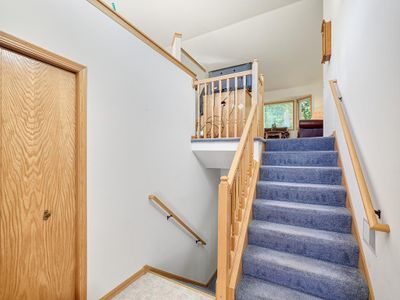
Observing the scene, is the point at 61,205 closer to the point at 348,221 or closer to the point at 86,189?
the point at 86,189

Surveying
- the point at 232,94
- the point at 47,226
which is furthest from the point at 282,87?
the point at 47,226

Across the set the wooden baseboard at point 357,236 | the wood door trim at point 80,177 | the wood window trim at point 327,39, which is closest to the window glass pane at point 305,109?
the wood window trim at point 327,39

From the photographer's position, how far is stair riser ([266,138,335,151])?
275 centimetres

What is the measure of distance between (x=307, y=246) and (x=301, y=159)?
1207mm

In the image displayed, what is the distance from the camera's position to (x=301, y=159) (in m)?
2.65

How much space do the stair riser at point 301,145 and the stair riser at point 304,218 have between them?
1184mm

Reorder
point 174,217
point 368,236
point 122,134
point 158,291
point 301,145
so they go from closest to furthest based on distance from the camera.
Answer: point 368,236
point 158,291
point 122,134
point 174,217
point 301,145

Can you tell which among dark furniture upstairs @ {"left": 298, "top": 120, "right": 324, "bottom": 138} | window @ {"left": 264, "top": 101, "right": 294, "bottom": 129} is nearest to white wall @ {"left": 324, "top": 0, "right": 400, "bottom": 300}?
dark furniture upstairs @ {"left": 298, "top": 120, "right": 324, "bottom": 138}

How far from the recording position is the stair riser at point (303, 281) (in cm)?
145

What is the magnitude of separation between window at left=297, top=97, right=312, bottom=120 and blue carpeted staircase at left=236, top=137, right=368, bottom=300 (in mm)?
5000

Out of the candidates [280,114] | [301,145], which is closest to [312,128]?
[301,145]

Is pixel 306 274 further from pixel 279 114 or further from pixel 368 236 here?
pixel 279 114

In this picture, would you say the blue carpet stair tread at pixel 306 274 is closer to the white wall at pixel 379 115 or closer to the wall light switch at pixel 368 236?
the white wall at pixel 379 115

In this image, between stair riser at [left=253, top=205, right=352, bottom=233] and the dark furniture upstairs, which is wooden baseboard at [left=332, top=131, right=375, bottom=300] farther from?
the dark furniture upstairs
